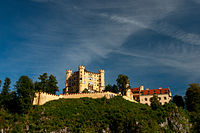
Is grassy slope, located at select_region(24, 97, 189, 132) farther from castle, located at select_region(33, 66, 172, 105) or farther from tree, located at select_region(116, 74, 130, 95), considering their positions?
castle, located at select_region(33, 66, 172, 105)

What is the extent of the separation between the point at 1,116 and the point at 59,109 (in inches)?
651

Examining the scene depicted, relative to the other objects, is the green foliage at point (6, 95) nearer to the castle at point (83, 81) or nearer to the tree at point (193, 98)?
the castle at point (83, 81)

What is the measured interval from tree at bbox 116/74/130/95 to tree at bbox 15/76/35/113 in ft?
125

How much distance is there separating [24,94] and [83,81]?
3944 cm

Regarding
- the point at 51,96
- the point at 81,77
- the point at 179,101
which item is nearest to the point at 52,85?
the point at 51,96

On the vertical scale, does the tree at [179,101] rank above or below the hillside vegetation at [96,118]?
above

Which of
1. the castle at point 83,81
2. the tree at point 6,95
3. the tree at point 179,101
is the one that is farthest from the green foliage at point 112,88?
the tree at point 6,95

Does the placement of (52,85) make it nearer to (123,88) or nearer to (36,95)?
(36,95)

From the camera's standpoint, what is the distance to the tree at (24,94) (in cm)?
5712

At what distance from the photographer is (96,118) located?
2327 inches

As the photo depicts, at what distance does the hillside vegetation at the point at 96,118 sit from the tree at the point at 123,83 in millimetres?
12381

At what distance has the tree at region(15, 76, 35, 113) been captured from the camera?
5712 centimetres

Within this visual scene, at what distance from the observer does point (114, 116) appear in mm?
59500

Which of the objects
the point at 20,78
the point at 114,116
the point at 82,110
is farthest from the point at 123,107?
the point at 20,78
